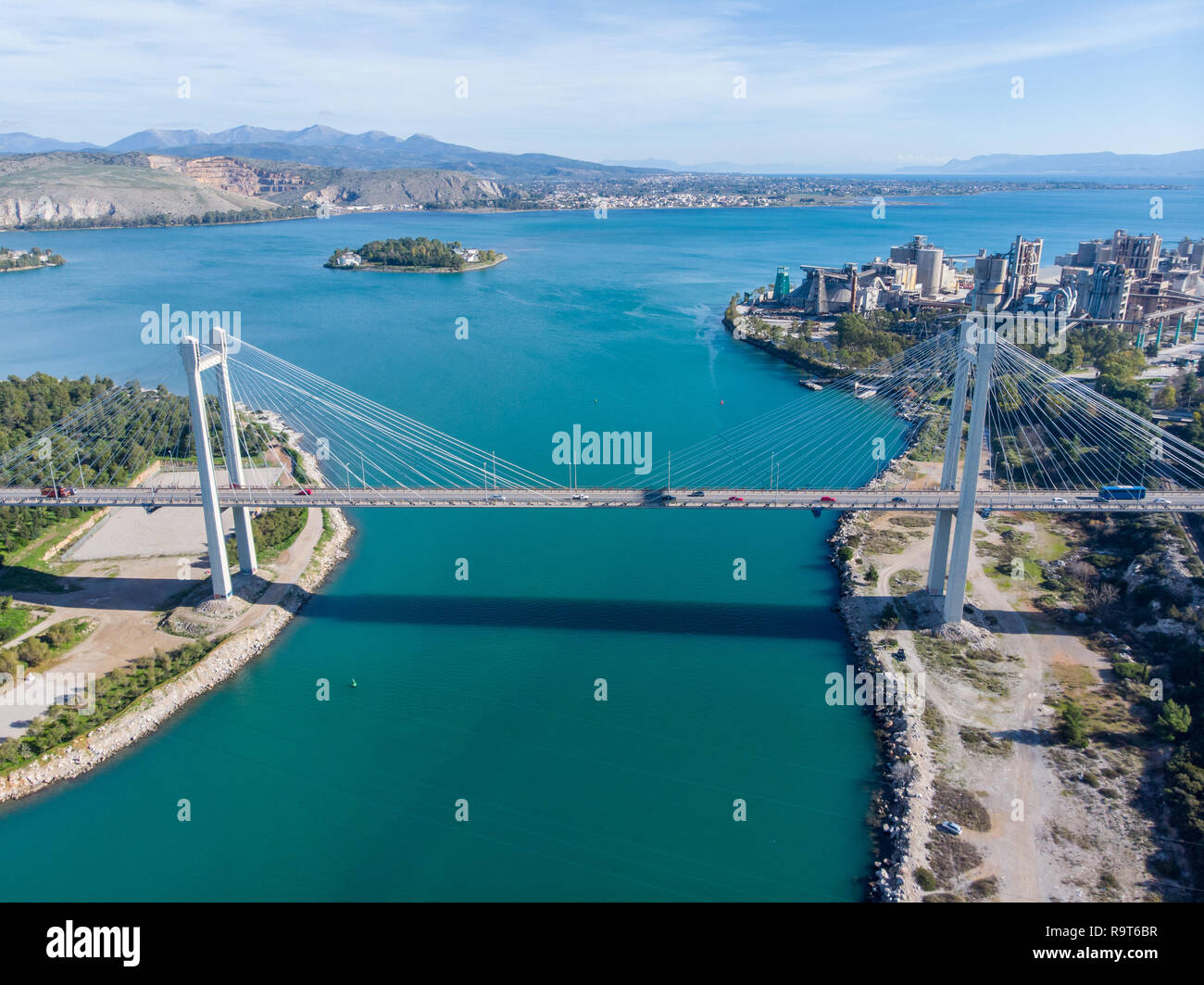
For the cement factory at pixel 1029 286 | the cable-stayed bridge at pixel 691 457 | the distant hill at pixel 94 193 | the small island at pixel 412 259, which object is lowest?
the cable-stayed bridge at pixel 691 457

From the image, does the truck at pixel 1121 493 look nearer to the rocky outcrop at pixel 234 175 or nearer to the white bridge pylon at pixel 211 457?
the white bridge pylon at pixel 211 457

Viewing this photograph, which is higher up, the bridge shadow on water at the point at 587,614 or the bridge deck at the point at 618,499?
the bridge deck at the point at 618,499

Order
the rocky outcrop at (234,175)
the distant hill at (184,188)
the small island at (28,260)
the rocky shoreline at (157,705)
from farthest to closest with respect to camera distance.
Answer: the rocky outcrop at (234,175) → the distant hill at (184,188) → the small island at (28,260) → the rocky shoreline at (157,705)

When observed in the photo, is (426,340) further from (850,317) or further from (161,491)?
(161,491)

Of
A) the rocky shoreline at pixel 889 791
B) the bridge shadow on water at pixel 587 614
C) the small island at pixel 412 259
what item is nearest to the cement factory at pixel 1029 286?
the bridge shadow on water at pixel 587 614

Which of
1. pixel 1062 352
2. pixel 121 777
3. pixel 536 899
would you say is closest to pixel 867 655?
pixel 536 899

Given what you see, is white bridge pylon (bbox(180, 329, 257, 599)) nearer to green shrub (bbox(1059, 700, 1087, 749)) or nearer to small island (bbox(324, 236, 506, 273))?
green shrub (bbox(1059, 700, 1087, 749))
